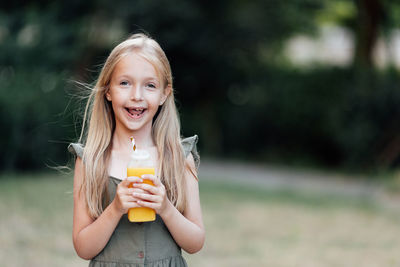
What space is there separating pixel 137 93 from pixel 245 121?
35.2 ft

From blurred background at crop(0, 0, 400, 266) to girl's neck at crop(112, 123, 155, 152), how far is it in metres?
2.30

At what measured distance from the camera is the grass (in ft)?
16.5

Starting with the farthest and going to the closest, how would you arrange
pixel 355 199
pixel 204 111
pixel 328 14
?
pixel 328 14
pixel 204 111
pixel 355 199

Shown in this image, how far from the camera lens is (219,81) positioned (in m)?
12.6

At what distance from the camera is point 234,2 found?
1216 centimetres

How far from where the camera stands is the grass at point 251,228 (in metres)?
5.04

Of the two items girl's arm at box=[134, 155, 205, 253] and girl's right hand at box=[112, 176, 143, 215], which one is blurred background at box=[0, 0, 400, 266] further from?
girl's right hand at box=[112, 176, 143, 215]

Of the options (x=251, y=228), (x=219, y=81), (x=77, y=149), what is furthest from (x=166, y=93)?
(x=219, y=81)

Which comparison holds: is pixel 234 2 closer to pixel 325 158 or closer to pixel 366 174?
pixel 325 158

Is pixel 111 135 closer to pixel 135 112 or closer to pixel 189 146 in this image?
pixel 135 112

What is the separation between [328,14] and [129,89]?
1405cm

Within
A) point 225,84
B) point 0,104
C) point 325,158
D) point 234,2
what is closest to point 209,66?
point 225,84

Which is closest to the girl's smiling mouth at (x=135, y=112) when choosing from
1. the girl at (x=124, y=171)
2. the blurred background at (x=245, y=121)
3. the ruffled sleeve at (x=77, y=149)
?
the girl at (x=124, y=171)

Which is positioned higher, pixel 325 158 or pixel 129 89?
pixel 129 89
